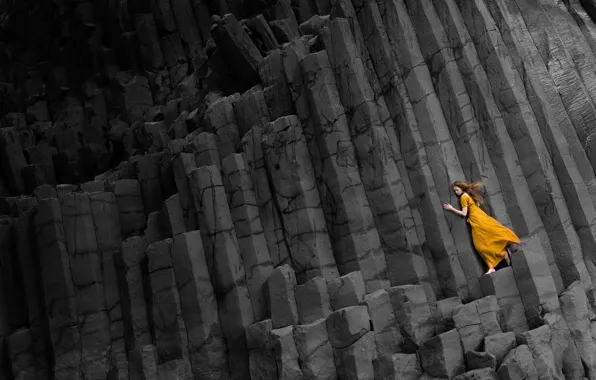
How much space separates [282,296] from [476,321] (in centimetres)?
311

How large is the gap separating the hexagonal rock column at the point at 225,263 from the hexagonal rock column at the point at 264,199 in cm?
59

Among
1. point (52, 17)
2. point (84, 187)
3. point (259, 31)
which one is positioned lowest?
point (84, 187)

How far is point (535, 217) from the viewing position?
→ 1220 cm

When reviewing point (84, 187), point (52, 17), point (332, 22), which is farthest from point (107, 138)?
point (332, 22)

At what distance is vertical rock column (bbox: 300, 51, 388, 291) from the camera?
489 inches

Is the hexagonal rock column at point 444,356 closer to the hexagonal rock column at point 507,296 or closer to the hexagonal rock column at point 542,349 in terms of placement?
the hexagonal rock column at point 542,349

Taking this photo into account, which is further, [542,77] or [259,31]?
[259,31]

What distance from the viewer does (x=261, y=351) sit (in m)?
11.9

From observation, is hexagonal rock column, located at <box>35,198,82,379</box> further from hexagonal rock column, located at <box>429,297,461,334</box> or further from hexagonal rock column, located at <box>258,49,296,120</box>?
hexagonal rock column, located at <box>429,297,461,334</box>

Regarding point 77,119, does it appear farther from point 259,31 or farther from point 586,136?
point 586,136

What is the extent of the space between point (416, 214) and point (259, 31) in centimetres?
631

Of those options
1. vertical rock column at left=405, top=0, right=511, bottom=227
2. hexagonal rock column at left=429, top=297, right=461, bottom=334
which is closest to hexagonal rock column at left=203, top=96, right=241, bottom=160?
vertical rock column at left=405, top=0, right=511, bottom=227

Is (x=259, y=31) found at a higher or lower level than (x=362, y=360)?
higher

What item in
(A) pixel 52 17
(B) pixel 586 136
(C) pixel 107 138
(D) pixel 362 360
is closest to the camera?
(D) pixel 362 360
